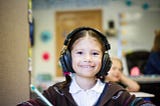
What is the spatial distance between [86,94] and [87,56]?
0.15 meters

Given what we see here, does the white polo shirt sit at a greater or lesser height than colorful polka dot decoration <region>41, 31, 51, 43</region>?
greater

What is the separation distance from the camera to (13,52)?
110cm

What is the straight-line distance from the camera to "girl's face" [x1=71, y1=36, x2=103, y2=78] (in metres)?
1.14

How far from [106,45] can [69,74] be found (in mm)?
199

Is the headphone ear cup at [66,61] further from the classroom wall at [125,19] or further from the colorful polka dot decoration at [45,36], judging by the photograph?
the colorful polka dot decoration at [45,36]

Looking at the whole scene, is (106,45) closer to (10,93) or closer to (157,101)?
(10,93)

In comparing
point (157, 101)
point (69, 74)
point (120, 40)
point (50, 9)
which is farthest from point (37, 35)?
point (69, 74)

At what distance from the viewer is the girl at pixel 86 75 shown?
1129 millimetres

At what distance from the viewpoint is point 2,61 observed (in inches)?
40.5

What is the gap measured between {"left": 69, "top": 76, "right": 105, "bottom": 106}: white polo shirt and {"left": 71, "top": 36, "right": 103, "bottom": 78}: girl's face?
0.05 metres

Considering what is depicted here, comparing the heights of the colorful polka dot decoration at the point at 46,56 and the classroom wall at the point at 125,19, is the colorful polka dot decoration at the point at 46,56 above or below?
below

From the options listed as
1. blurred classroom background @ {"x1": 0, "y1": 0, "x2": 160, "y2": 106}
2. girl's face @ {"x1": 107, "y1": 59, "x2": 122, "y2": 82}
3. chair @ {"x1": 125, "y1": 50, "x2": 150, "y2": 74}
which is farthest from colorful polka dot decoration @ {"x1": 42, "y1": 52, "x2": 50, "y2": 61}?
girl's face @ {"x1": 107, "y1": 59, "x2": 122, "y2": 82}

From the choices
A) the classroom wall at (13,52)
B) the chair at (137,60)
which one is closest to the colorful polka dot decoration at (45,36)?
the chair at (137,60)

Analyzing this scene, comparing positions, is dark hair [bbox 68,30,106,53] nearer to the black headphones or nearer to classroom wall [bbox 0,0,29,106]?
the black headphones
